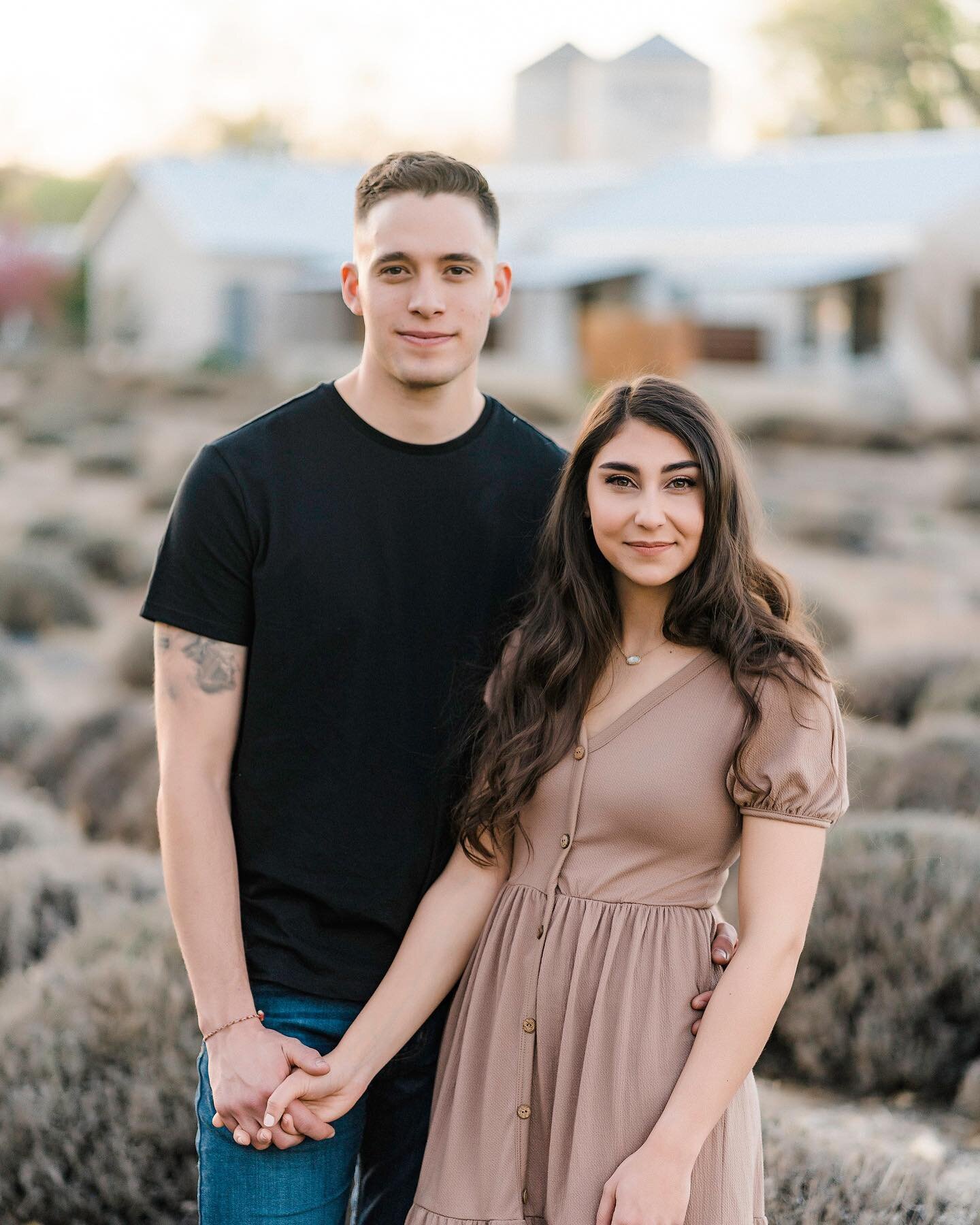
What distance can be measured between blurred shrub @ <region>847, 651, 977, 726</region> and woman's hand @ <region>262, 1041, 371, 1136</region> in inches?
286

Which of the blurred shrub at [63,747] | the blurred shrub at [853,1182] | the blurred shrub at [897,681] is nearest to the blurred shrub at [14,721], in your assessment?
the blurred shrub at [63,747]

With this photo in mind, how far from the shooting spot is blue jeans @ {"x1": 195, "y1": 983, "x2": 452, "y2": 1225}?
8.88 feet

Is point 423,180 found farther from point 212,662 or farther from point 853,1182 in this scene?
point 853,1182

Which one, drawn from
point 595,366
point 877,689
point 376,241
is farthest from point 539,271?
point 376,241

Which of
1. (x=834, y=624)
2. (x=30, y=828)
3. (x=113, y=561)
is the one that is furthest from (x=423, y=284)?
(x=113, y=561)

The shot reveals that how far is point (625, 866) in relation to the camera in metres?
2.64

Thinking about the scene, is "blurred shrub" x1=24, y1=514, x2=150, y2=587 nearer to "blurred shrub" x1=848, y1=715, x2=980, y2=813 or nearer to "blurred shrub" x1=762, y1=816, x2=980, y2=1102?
"blurred shrub" x1=848, y1=715, x2=980, y2=813

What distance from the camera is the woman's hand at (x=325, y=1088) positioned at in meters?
2.64

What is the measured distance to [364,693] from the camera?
2857mm

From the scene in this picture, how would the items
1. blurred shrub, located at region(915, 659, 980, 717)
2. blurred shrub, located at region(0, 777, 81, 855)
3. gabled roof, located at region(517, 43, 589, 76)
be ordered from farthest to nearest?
gabled roof, located at region(517, 43, 589, 76) → blurred shrub, located at region(915, 659, 980, 717) → blurred shrub, located at region(0, 777, 81, 855)

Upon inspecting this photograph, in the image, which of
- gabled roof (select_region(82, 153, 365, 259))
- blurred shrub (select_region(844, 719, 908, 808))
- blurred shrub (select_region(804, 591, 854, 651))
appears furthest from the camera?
gabled roof (select_region(82, 153, 365, 259))

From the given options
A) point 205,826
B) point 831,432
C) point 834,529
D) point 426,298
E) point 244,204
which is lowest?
point 205,826

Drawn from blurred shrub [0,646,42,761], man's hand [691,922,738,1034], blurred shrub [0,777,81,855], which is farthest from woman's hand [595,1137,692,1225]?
blurred shrub [0,646,42,761]

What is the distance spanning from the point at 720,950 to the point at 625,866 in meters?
0.22
